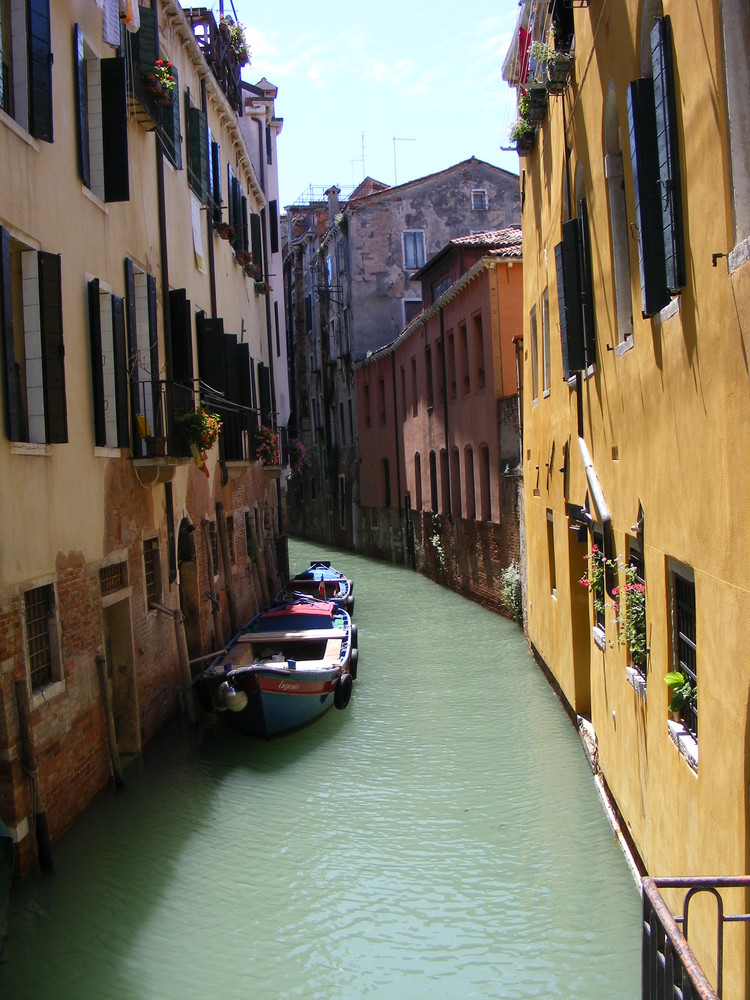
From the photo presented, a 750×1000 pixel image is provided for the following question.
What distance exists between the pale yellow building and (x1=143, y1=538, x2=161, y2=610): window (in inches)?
0.7

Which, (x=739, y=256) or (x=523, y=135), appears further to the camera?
(x=523, y=135)

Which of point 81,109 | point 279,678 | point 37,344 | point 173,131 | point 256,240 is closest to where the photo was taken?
point 37,344

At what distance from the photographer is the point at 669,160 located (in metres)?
A: 4.85

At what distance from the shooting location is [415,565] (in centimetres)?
2861

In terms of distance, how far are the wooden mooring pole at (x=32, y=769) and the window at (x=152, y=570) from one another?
161 inches

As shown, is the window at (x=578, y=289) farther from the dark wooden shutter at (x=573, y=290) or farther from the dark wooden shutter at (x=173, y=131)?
→ the dark wooden shutter at (x=173, y=131)

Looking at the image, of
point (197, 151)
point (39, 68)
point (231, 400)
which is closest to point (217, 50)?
point (197, 151)

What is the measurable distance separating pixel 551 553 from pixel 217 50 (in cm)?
1008

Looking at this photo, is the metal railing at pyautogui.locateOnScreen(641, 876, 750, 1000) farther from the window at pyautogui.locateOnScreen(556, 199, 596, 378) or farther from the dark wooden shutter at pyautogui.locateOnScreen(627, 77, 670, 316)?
the window at pyautogui.locateOnScreen(556, 199, 596, 378)

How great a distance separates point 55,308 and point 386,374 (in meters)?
24.6

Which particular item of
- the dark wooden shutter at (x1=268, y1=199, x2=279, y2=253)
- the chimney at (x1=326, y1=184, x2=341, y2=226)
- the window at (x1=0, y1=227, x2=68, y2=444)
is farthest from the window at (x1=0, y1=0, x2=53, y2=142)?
the chimney at (x1=326, y1=184, x2=341, y2=226)

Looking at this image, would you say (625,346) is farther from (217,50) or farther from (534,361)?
(217,50)

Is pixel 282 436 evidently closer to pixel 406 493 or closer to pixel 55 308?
pixel 406 493

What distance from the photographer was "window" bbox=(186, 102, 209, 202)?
1424cm
